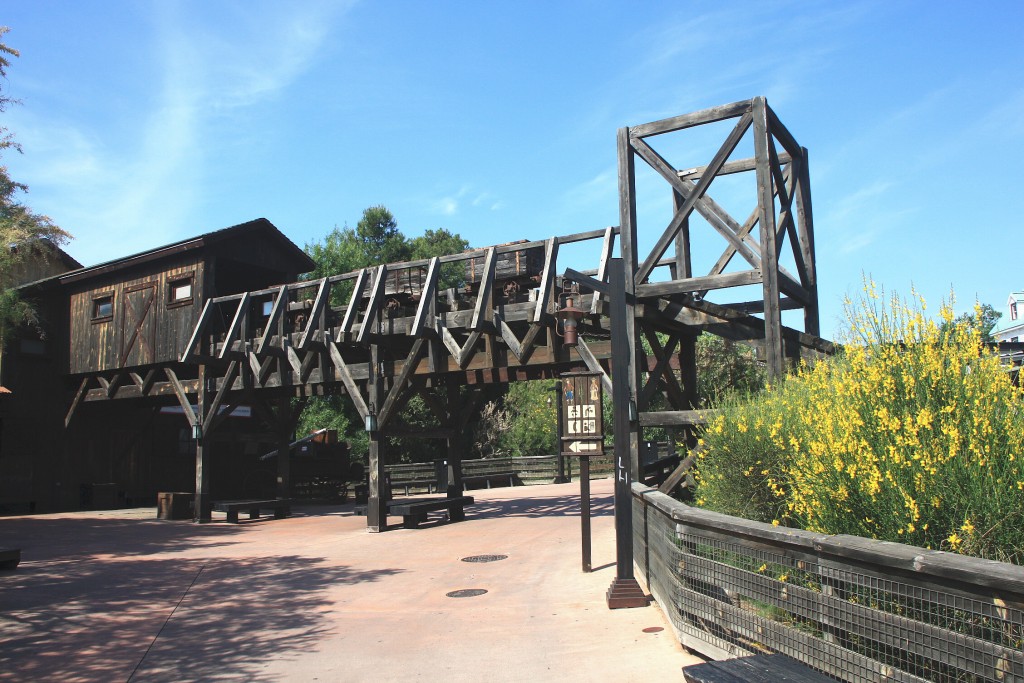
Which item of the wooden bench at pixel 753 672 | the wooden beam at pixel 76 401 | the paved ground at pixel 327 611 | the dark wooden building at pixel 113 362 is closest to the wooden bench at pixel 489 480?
the dark wooden building at pixel 113 362

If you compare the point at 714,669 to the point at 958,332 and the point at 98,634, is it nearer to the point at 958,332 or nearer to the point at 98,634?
the point at 958,332

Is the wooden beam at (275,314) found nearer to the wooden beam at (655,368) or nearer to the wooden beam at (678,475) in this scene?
the wooden beam at (655,368)

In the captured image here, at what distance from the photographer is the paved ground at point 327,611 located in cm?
637

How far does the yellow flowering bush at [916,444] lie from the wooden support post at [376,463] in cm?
1065

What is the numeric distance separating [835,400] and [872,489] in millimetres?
1331

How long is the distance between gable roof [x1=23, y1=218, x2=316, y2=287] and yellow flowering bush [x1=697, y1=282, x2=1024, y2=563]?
1816 cm

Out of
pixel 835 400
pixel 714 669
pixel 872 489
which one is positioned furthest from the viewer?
pixel 835 400

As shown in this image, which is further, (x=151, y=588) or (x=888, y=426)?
(x=151, y=588)

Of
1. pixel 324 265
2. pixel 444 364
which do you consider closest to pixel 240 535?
pixel 444 364

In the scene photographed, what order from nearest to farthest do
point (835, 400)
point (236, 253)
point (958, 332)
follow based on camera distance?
point (958, 332)
point (835, 400)
point (236, 253)

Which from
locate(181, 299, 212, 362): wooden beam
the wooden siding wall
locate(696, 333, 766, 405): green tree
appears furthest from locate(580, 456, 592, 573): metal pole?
the wooden siding wall

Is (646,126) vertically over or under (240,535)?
over

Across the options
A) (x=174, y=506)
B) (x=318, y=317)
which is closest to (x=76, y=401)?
(x=174, y=506)

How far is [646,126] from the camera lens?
11719 mm
